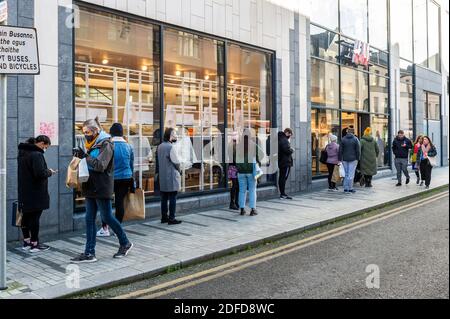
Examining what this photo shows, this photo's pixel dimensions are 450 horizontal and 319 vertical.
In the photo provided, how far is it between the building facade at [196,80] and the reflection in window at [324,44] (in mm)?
37

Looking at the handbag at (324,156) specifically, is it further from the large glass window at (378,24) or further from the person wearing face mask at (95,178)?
the person wearing face mask at (95,178)

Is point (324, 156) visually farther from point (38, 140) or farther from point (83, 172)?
point (83, 172)

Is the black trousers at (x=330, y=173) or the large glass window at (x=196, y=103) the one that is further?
the black trousers at (x=330, y=173)

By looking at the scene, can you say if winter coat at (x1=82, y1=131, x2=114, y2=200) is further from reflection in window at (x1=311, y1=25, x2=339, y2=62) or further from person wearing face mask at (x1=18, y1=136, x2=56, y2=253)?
reflection in window at (x1=311, y1=25, x2=339, y2=62)

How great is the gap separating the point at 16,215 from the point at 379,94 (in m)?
15.9

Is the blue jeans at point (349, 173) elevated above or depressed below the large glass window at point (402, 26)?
below

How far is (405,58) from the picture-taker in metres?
21.4

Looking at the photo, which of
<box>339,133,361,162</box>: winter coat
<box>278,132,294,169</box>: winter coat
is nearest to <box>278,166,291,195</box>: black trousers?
<box>278,132,294,169</box>: winter coat

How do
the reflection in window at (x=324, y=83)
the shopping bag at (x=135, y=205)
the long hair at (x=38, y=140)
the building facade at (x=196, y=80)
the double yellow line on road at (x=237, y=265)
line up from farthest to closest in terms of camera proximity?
the reflection in window at (x=324, y=83) → the building facade at (x=196, y=80) → the shopping bag at (x=135, y=205) → the long hair at (x=38, y=140) → the double yellow line on road at (x=237, y=265)

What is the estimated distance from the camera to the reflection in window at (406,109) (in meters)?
20.9

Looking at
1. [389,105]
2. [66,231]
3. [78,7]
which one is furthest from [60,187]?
[389,105]

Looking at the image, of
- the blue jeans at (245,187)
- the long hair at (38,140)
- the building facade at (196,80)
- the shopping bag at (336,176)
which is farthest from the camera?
the shopping bag at (336,176)

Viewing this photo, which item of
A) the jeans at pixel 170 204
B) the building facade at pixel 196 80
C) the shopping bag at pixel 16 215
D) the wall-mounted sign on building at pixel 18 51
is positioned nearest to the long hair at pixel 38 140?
the building facade at pixel 196 80
